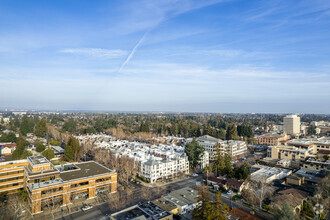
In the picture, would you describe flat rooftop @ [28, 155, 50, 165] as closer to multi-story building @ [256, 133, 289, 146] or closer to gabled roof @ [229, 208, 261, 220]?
gabled roof @ [229, 208, 261, 220]

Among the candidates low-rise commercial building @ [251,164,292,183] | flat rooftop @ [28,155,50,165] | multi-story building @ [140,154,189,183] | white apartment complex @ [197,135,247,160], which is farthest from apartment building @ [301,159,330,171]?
flat rooftop @ [28,155,50,165]

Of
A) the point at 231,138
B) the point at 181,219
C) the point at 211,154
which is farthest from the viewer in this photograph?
the point at 231,138

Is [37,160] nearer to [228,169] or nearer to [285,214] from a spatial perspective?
[228,169]

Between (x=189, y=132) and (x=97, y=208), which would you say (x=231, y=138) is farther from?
(x=97, y=208)

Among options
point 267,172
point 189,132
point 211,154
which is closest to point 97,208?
point 267,172

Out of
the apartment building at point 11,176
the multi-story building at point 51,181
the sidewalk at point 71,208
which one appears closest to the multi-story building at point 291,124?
the multi-story building at point 51,181

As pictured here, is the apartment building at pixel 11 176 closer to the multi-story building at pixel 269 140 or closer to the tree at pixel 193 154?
the tree at pixel 193 154

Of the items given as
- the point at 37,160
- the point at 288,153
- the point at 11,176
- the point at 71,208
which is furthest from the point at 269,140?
the point at 11,176
